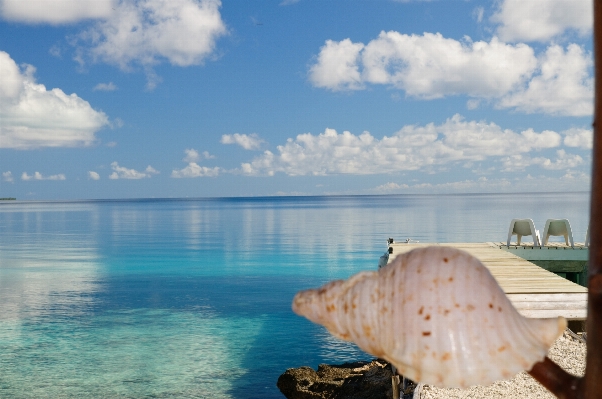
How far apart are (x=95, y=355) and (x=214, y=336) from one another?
3.31 meters

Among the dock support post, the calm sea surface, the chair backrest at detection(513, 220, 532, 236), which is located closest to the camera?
the dock support post

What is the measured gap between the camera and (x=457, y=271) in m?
0.72

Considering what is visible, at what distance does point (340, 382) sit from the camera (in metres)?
10.8

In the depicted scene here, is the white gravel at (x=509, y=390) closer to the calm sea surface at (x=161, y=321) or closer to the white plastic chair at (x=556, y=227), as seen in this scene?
the calm sea surface at (x=161, y=321)

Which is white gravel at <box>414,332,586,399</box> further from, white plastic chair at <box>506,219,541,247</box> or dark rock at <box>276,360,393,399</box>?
white plastic chair at <box>506,219,541,247</box>

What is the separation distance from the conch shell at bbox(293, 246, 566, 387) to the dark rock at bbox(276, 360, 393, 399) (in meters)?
9.07

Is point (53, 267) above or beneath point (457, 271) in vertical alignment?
beneath

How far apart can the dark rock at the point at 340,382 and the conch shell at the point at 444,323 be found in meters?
9.07

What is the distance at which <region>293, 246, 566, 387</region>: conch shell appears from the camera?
0.70 m

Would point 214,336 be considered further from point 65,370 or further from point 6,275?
point 6,275

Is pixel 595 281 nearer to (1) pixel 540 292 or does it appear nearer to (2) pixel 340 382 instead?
(1) pixel 540 292

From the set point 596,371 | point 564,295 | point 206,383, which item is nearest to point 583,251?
point 564,295

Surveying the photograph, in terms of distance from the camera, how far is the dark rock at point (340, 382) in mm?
9984

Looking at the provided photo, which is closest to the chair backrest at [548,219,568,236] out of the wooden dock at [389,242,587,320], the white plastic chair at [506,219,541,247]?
the white plastic chair at [506,219,541,247]
